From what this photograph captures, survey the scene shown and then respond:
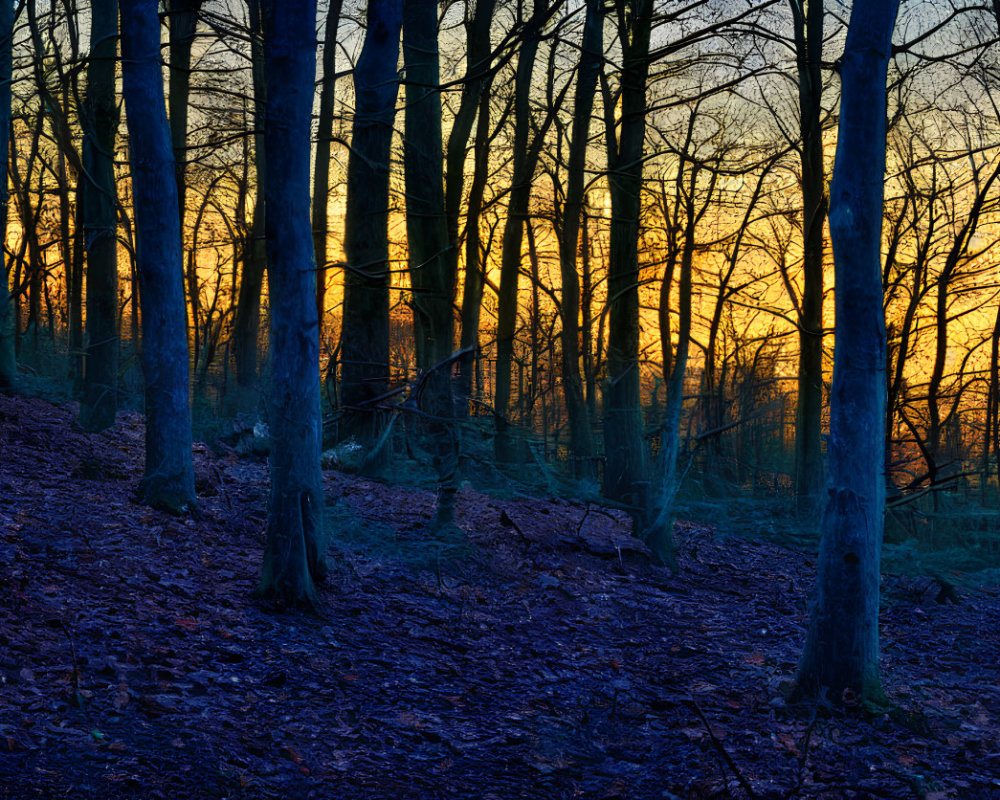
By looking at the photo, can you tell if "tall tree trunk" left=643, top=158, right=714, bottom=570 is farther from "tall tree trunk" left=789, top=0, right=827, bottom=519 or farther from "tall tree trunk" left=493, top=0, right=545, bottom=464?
"tall tree trunk" left=493, top=0, right=545, bottom=464

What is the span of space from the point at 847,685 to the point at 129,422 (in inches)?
518

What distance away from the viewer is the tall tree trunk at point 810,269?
14.5 m

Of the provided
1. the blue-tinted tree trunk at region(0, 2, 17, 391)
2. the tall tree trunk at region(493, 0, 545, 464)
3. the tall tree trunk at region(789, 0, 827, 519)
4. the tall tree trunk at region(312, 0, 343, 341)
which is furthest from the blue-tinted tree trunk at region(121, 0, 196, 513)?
the tall tree trunk at region(789, 0, 827, 519)

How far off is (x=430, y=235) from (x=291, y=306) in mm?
4497

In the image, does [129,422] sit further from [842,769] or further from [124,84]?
[842,769]

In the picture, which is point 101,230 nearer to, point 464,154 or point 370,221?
point 370,221

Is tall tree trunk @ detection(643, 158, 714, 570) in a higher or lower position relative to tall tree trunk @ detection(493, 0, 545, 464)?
lower

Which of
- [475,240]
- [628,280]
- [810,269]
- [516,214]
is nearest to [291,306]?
[628,280]

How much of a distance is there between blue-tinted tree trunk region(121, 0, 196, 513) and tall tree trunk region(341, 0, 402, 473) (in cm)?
234

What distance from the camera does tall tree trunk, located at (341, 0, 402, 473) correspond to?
35.1 ft

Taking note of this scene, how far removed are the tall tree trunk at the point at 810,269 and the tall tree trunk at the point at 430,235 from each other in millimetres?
6688

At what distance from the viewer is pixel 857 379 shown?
5695mm

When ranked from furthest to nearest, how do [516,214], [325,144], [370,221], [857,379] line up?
1. [325,144]
2. [516,214]
3. [370,221]
4. [857,379]

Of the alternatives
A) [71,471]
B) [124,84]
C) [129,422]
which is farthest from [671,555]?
[129,422]
